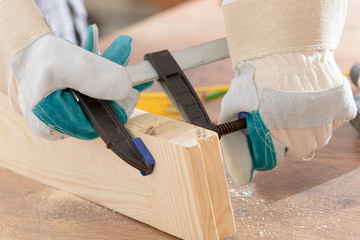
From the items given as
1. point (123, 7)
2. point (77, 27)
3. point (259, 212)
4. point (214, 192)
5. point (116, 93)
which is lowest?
point (123, 7)

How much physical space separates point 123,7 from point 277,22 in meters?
2.92

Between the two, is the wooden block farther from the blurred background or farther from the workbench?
the blurred background

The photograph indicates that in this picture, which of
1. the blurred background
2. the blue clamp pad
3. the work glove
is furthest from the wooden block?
the blurred background

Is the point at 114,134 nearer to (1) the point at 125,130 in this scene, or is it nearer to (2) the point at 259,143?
(1) the point at 125,130

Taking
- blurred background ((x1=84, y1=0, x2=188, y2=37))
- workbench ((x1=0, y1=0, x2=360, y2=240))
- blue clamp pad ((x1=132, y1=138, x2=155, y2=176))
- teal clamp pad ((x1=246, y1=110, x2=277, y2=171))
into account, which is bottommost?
blurred background ((x1=84, y1=0, x2=188, y2=37))

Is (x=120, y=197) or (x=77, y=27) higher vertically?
(x=120, y=197)

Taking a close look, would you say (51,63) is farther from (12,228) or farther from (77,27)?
(77,27)

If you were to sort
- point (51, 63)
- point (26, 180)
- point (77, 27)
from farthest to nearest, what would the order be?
1. point (77, 27)
2. point (26, 180)
3. point (51, 63)

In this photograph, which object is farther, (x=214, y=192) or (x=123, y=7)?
(x=123, y=7)

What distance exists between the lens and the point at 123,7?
11.6 feet

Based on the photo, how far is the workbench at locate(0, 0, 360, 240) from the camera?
2.40ft

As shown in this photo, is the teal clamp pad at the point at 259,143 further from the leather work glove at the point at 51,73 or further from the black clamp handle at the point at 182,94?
the leather work glove at the point at 51,73

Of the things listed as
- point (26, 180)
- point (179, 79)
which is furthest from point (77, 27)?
point (179, 79)

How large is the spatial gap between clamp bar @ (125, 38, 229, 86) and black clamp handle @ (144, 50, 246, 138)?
0.02 meters
